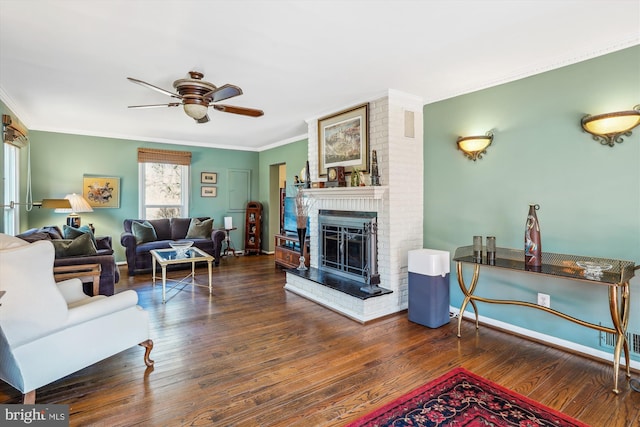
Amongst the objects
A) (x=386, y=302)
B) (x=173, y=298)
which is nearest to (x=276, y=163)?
(x=173, y=298)

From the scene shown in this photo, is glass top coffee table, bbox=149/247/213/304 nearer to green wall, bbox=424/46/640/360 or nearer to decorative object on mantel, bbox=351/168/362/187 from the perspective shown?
decorative object on mantel, bbox=351/168/362/187

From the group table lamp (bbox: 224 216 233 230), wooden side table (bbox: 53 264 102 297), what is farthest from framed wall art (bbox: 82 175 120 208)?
wooden side table (bbox: 53 264 102 297)

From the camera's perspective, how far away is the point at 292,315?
369 cm

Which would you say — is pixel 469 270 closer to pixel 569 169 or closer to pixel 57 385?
pixel 569 169

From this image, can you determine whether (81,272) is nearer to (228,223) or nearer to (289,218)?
(289,218)

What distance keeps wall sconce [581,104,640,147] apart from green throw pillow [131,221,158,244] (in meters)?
6.24

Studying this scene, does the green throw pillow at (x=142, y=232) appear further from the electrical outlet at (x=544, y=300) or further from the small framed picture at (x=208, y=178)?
the electrical outlet at (x=544, y=300)

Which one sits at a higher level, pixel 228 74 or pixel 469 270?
pixel 228 74

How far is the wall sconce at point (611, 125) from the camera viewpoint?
94.7 inches

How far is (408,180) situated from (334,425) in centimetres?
275

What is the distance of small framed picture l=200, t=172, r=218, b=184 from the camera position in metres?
7.19

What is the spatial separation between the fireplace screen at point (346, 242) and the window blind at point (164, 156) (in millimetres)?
3801

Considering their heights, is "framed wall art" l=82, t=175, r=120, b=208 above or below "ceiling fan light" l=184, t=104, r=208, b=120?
below

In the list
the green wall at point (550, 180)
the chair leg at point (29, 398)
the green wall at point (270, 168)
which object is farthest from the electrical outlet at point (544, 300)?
the green wall at point (270, 168)
